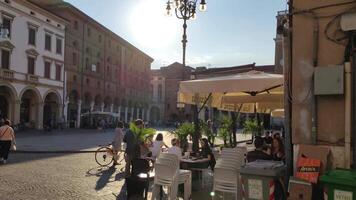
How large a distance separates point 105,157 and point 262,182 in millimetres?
9983

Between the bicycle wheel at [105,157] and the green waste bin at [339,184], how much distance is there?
10.9 meters

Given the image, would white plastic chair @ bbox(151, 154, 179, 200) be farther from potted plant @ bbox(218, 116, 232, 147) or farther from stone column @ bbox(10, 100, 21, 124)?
stone column @ bbox(10, 100, 21, 124)

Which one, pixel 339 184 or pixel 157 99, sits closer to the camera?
pixel 339 184

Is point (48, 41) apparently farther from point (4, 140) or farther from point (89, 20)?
point (4, 140)

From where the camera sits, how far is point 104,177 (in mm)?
12289

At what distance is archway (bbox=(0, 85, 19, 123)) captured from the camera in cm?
3925

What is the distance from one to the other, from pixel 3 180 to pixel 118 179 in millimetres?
3025

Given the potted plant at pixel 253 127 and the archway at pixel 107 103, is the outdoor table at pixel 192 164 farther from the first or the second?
the archway at pixel 107 103

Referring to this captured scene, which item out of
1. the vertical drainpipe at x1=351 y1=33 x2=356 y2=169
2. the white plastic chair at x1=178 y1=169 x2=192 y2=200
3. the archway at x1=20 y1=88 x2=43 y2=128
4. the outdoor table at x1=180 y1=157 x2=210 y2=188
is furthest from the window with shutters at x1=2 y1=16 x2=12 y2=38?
the vertical drainpipe at x1=351 y1=33 x2=356 y2=169

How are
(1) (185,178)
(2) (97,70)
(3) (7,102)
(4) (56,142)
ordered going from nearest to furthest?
(1) (185,178) → (4) (56,142) → (3) (7,102) → (2) (97,70)

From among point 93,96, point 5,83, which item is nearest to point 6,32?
point 5,83

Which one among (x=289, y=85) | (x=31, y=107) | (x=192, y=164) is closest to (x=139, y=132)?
(x=192, y=164)

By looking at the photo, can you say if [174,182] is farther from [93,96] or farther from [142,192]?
[93,96]

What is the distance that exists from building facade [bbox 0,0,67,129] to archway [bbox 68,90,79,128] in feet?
11.0
